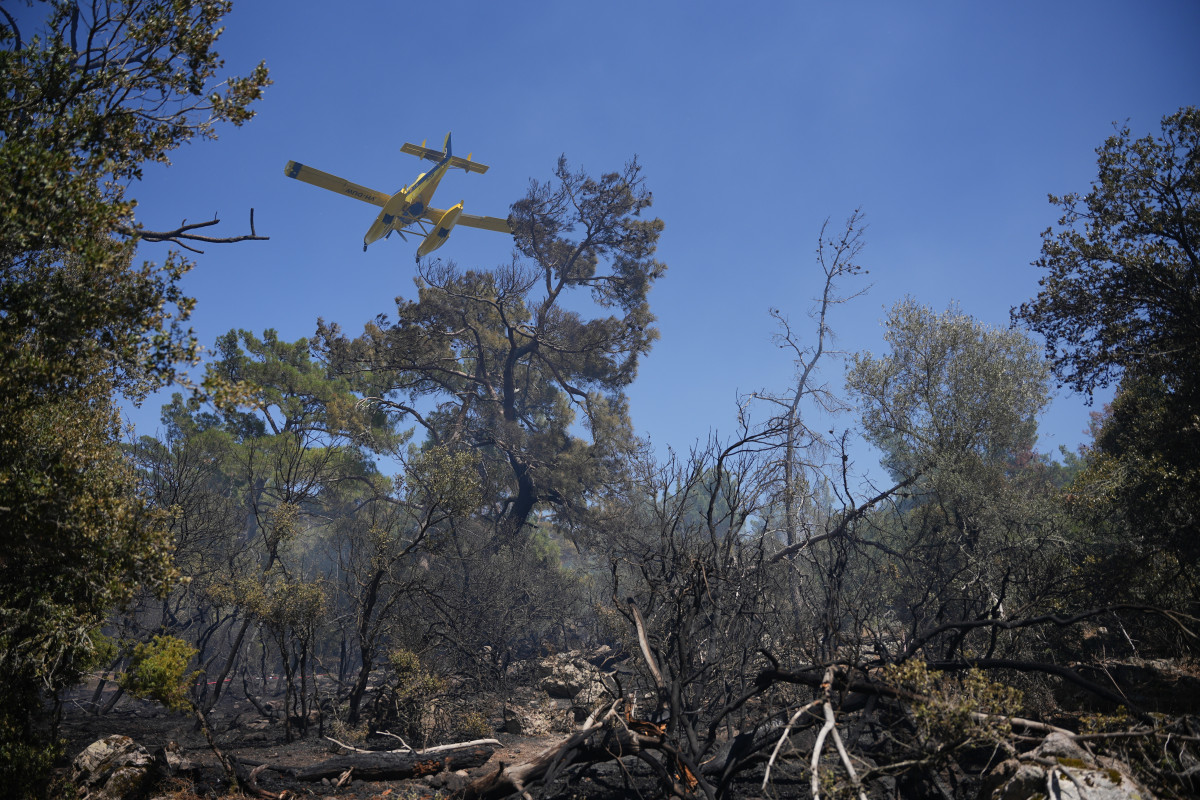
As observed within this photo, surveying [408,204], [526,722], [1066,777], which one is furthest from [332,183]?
[1066,777]

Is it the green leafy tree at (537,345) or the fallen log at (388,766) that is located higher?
the green leafy tree at (537,345)

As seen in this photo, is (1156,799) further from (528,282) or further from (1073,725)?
(528,282)

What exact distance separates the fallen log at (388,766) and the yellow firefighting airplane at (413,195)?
22.6m

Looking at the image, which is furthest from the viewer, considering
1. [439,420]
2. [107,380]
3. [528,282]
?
[439,420]

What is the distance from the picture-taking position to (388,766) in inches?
304

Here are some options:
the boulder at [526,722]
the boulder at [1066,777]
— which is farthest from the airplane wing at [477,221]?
the boulder at [1066,777]

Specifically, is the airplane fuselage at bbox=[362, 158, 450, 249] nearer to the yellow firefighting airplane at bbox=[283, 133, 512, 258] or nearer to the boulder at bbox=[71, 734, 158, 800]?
the yellow firefighting airplane at bbox=[283, 133, 512, 258]

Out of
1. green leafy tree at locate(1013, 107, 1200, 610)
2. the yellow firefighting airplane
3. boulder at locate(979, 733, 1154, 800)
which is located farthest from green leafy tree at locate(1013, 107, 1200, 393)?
the yellow firefighting airplane

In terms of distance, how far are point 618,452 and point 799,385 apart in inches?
318

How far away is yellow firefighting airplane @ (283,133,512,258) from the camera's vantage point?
26.2m

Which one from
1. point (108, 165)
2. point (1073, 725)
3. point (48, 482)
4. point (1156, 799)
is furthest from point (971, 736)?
point (108, 165)

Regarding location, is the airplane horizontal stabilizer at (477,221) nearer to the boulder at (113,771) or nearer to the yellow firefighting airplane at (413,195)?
the yellow firefighting airplane at (413,195)

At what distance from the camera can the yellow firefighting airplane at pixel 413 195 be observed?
26.2 m

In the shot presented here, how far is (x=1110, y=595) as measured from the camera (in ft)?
32.0
